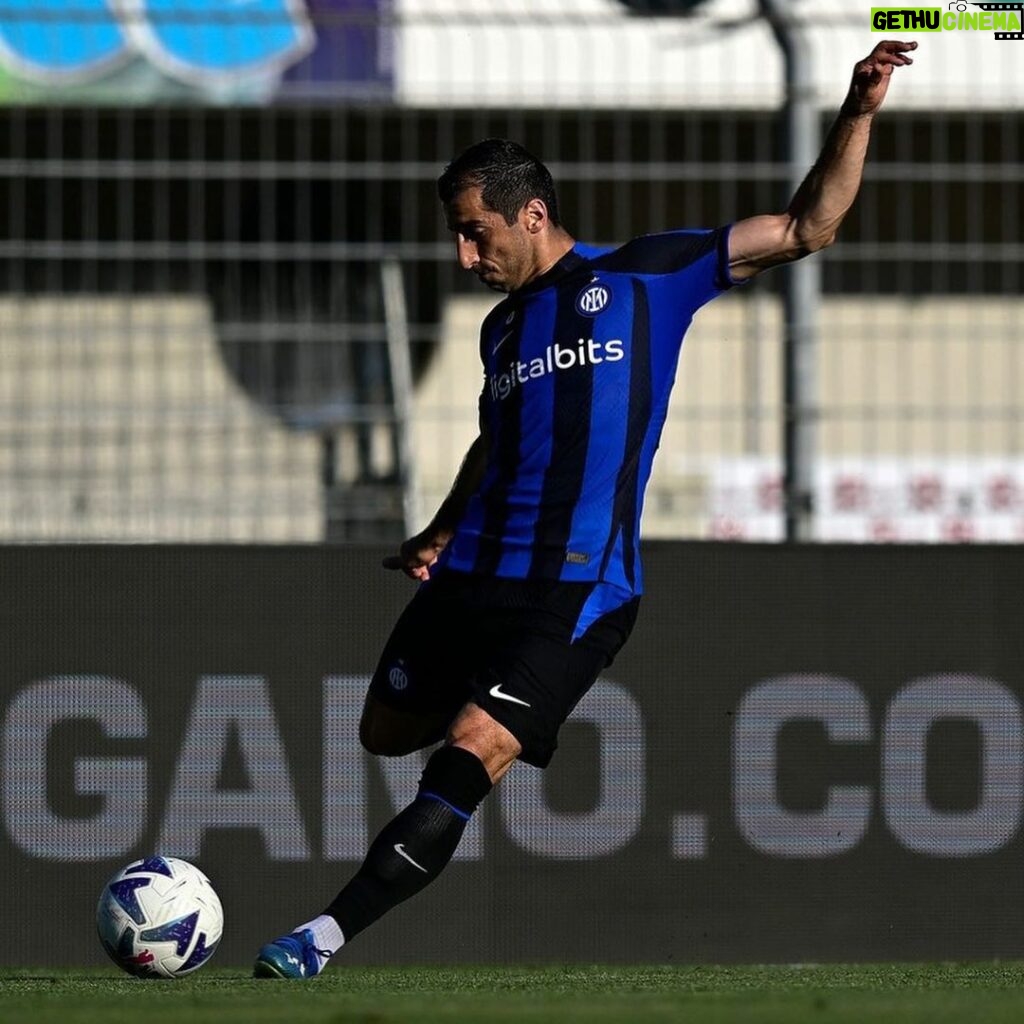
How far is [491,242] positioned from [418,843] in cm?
136

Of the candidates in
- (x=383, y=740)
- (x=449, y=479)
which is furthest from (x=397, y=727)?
(x=449, y=479)

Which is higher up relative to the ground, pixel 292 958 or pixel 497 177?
pixel 497 177

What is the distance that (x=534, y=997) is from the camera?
4.57 meters

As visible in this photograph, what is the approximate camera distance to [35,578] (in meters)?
7.10

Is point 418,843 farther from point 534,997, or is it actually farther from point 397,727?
point 397,727

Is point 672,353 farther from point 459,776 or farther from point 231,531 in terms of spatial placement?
point 231,531

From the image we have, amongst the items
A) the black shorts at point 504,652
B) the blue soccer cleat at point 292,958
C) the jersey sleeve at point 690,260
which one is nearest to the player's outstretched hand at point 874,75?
the jersey sleeve at point 690,260

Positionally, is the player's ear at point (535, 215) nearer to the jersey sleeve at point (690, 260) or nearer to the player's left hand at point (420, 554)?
the jersey sleeve at point (690, 260)

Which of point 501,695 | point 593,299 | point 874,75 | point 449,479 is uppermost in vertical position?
point 874,75

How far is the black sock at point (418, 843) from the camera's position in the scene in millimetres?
4898

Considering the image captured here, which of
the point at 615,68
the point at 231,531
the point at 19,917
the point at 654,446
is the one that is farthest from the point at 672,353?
the point at 615,68

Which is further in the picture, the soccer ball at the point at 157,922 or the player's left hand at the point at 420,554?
the player's left hand at the point at 420,554

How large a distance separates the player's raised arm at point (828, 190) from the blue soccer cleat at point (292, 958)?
1779mm

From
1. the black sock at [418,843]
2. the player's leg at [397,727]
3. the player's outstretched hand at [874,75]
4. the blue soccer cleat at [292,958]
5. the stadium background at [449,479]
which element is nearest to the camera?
the blue soccer cleat at [292,958]
